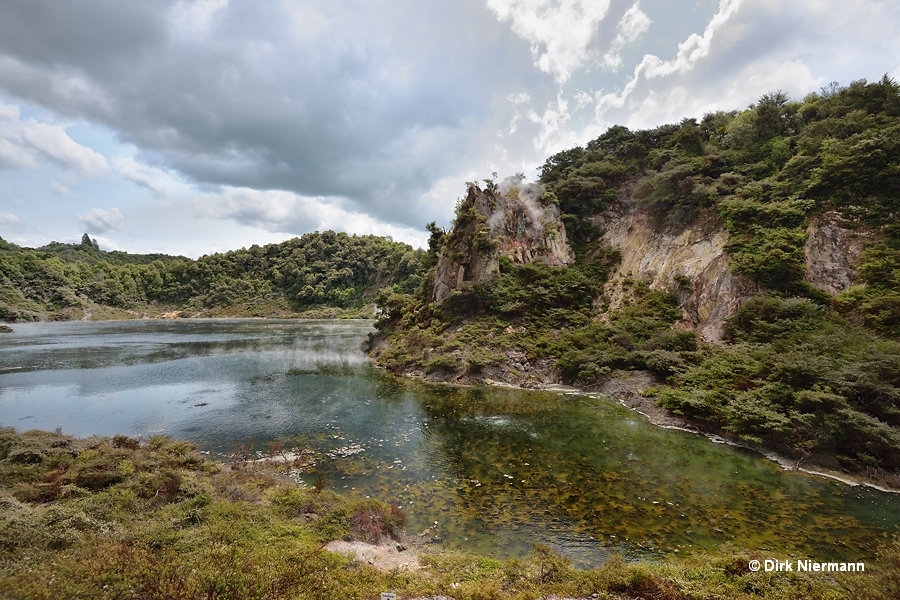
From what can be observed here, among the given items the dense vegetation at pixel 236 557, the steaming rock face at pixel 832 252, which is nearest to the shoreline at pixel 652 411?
the dense vegetation at pixel 236 557

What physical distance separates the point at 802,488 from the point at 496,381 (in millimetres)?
16378

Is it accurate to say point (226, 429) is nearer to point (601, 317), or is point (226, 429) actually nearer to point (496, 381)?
point (496, 381)

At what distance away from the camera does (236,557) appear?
6504 millimetres

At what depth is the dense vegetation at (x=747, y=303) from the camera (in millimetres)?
14742

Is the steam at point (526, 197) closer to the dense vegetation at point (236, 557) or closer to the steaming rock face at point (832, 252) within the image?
the steaming rock face at point (832, 252)

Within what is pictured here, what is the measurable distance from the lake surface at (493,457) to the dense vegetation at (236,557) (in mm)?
1635

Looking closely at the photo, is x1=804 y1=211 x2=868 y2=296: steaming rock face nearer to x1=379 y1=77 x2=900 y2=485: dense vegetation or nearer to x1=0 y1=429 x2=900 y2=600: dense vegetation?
x1=379 y1=77 x2=900 y2=485: dense vegetation

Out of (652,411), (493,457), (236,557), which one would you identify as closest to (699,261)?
(652,411)

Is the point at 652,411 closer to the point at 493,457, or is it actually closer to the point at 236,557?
the point at 493,457

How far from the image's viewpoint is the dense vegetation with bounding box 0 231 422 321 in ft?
279

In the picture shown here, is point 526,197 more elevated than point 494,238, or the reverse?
point 526,197

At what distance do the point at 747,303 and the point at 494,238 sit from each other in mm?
20069

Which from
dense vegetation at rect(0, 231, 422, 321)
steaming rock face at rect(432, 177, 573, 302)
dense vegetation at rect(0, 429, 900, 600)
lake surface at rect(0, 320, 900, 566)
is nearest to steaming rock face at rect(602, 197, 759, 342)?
steaming rock face at rect(432, 177, 573, 302)

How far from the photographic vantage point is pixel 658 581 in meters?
6.75
